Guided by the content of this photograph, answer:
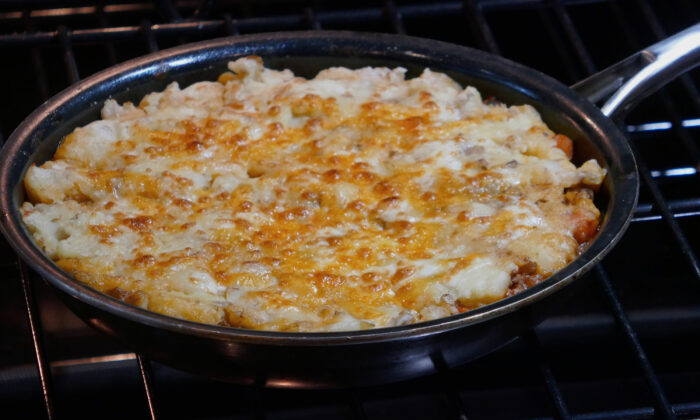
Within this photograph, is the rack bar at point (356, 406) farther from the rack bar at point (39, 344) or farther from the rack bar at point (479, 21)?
the rack bar at point (479, 21)

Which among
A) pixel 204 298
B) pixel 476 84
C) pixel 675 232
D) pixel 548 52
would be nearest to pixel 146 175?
pixel 204 298

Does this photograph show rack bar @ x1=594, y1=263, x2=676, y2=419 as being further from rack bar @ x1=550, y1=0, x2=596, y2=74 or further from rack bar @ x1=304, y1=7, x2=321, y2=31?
rack bar @ x1=304, y1=7, x2=321, y2=31

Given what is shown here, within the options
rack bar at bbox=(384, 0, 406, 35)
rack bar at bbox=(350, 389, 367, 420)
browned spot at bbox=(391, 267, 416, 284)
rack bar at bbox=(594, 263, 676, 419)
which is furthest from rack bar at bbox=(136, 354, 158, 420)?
rack bar at bbox=(384, 0, 406, 35)

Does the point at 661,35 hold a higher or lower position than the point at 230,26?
lower

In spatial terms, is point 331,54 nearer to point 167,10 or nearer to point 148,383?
point 167,10

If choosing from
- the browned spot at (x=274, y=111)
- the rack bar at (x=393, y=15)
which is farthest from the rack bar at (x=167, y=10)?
the browned spot at (x=274, y=111)

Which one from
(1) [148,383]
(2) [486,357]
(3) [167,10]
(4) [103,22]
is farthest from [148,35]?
(2) [486,357]
